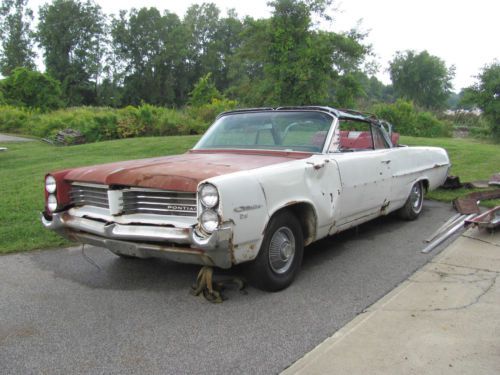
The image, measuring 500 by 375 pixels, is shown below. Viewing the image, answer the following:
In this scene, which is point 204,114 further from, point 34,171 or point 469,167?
point 469,167

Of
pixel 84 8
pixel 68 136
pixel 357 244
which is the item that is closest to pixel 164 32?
pixel 84 8

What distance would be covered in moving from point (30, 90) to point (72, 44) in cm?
3478

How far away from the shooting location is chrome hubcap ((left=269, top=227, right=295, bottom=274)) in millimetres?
3766

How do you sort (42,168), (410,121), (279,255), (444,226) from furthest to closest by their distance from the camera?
(410,121), (42,168), (444,226), (279,255)

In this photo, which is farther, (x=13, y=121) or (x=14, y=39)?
(x=14, y=39)

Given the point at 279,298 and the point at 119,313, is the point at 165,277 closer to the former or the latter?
the point at 119,313

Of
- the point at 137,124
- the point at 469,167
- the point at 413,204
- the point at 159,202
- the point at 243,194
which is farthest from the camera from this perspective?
the point at 137,124

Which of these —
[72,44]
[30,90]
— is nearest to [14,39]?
[72,44]

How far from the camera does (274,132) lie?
4832 millimetres

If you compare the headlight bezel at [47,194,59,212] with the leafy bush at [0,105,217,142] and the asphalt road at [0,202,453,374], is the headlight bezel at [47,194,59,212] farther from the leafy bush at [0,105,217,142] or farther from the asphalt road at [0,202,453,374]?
the leafy bush at [0,105,217,142]

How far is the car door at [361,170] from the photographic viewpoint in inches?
180

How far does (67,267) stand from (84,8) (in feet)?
228

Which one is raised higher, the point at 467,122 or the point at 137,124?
the point at 137,124

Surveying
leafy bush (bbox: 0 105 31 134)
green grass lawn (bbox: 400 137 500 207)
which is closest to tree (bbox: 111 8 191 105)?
leafy bush (bbox: 0 105 31 134)
